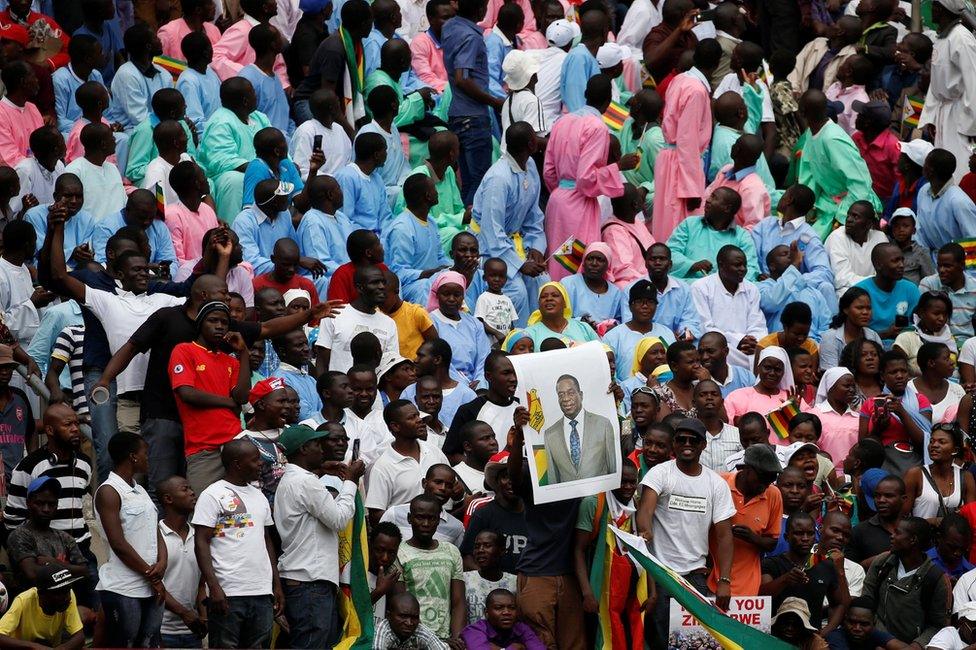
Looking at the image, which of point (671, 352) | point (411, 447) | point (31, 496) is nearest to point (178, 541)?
point (31, 496)

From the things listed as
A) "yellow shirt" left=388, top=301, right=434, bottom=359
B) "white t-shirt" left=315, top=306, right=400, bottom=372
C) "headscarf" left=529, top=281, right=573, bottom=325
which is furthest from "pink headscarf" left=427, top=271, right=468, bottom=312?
"white t-shirt" left=315, top=306, right=400, bottom=372

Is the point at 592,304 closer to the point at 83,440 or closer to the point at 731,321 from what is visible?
the point at 731,321

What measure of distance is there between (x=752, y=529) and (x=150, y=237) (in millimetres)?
4735

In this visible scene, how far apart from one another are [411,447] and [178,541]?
1.68 metres

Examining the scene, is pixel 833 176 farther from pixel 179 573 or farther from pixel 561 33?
pixel 179 573

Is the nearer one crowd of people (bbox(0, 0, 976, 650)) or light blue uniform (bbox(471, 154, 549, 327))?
crowd of people (bbox(0, 0, 976, 650))

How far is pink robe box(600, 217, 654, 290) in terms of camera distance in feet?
51.6

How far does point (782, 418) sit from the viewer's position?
45.0 feet

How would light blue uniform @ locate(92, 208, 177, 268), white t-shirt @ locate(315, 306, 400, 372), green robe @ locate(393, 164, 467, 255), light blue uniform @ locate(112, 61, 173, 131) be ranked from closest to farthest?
white t-shirt @ locate(315, 306, 400, 372) → light blue uniform @ locate(92, 208, 177, 268) → green robe @ locate(393, 164, 467, 255) → light blue uniform @ locate(112, 61, 173, 131)

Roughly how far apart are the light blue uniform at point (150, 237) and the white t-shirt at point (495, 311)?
232 centimetres

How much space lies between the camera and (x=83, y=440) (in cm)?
1277

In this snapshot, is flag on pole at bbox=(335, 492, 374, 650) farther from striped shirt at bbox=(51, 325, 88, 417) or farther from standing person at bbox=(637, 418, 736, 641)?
striped shirt at bbox=(51, 325, 88, 417)

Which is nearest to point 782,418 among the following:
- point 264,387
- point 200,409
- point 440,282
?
point 440,282

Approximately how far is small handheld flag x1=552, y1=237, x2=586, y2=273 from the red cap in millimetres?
4069
